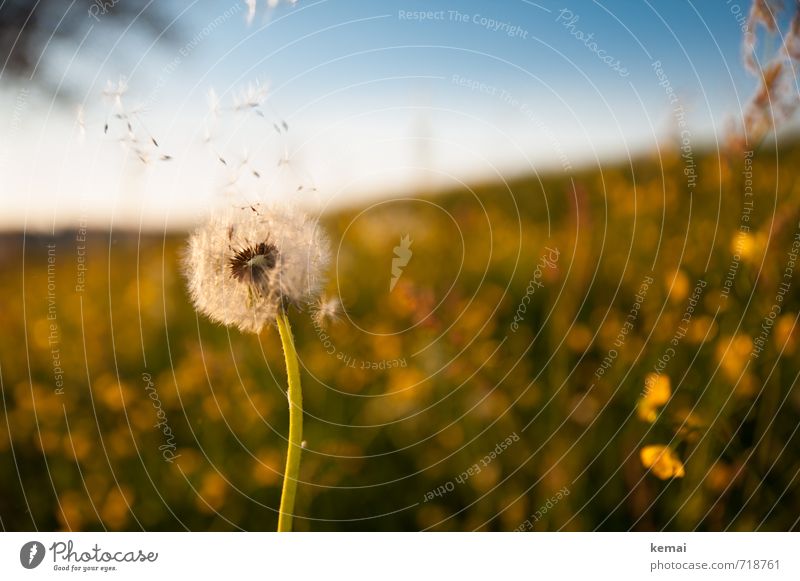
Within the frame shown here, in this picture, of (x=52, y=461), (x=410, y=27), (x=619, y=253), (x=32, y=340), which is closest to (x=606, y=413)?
(x=619, y=253)

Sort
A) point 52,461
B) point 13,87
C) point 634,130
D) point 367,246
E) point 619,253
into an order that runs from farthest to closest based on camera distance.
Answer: point 367,246 < point 619,253 < point 52,461 < point 634,130 < point 13,87

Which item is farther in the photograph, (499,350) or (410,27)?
(499,350)

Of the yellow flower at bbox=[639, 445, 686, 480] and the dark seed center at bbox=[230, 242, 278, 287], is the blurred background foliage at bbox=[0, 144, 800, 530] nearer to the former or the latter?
the yellow flower at bbox=[639, 445, 686, 480]

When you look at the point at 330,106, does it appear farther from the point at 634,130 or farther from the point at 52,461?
the point at 52,461

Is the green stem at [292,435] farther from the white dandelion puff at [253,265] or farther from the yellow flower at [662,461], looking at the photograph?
the yellow flower at [662,461]
